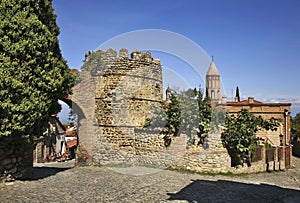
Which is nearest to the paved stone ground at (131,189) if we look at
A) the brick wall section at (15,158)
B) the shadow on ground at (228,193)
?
the shadow on ground at (228,193)

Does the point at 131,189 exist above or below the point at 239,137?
below

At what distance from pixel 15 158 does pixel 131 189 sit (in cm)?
338

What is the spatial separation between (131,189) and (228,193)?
271 cm

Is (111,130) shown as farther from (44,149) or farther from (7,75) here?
(44,149)

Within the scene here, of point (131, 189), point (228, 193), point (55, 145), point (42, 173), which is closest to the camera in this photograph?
point (131, 189)

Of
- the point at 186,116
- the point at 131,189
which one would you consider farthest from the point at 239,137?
the point at 131,189

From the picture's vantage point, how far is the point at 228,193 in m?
7.79

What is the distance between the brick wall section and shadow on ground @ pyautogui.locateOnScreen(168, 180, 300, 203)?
4.29m

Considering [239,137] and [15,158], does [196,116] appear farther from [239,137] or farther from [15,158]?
[15,158]

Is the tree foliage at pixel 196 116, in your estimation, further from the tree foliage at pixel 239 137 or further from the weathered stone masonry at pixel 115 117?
the tree foliage at pixel 239 137

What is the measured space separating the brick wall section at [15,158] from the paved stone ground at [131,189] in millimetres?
343

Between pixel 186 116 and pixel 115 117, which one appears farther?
pixel 115 117

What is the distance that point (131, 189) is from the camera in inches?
296

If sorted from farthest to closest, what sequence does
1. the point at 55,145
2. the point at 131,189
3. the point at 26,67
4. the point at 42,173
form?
A: the point at 55,145, the point at 42,173, the point at 131,189, the point at 26,67
